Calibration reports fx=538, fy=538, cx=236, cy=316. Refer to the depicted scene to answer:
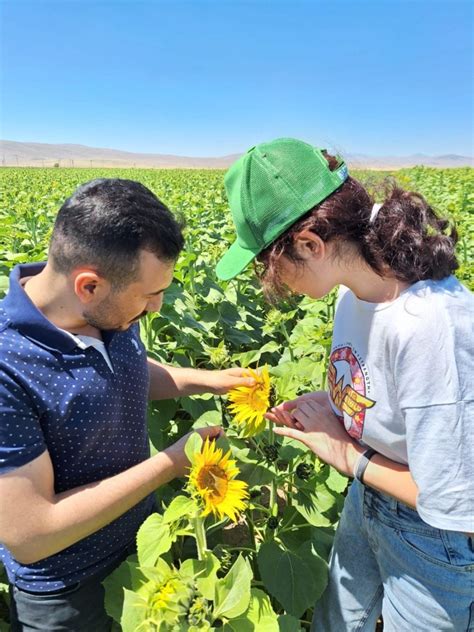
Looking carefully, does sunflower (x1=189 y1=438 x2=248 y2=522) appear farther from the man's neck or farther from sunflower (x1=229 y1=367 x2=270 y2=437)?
the man's neck

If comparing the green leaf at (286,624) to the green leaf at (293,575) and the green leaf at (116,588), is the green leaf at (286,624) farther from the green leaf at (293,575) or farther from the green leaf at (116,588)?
the green leaf at (116,588)

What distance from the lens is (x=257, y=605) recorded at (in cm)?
130

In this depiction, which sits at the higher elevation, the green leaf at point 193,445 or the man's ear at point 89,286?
the man's ear at point 89,286

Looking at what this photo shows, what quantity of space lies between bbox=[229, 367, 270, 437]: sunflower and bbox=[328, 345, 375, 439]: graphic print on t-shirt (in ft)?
0.65

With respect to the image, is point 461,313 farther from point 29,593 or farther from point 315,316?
point 315,316

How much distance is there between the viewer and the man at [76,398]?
1.26 m

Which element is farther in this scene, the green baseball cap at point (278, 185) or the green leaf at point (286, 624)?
the green leaf at point (286, 624)

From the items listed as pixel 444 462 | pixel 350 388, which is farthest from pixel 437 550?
pixel 350 388

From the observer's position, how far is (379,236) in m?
1.33

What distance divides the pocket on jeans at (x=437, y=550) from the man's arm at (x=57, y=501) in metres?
0.59

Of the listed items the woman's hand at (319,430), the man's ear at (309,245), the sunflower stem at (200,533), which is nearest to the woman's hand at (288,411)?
the woman's hand at (319,430)

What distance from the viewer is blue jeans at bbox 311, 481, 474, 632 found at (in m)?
1.37

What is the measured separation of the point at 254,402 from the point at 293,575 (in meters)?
0.62

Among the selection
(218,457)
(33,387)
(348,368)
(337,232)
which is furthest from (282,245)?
(33,387)
